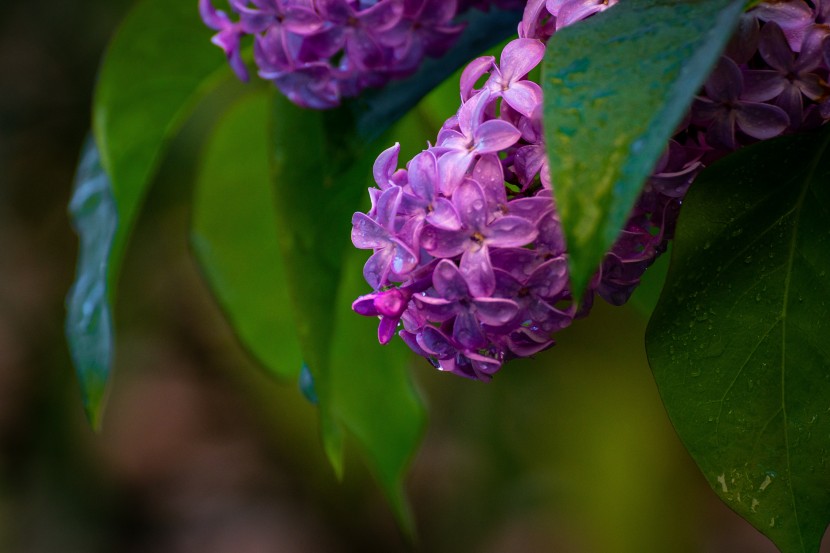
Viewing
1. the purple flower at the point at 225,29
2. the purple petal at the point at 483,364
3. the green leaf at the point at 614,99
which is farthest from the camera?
the purple flower at the point at 225,29

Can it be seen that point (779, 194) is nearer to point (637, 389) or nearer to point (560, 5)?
point (560, 5)

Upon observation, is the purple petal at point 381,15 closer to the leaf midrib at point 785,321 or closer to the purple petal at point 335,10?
the purple petal at point 335,10

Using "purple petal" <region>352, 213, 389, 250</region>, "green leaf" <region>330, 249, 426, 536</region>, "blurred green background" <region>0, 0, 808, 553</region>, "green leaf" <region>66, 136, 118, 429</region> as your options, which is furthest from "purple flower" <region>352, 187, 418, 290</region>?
"blurred green background" <region>0, 0, 808, 553</region>

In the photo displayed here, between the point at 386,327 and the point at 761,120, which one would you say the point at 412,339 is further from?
the point at 761,120

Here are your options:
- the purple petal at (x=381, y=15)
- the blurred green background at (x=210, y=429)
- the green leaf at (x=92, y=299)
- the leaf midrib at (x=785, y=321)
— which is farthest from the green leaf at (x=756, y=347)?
the blurred green background at (x=210, y=429)

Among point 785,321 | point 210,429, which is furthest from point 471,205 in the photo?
point 210,429
